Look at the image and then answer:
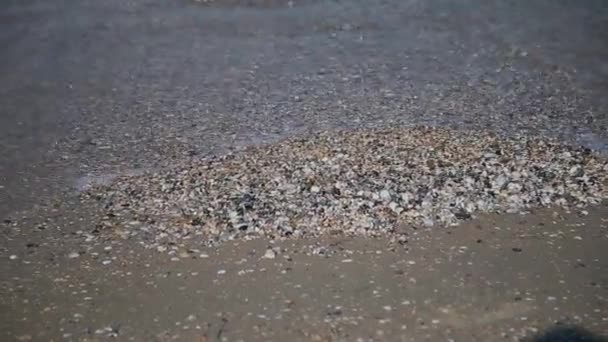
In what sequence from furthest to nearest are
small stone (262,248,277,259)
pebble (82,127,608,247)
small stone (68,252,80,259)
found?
pebble (82,127,608,247)
small stone (68,252,80,259)
small stone (262,248,277,259)

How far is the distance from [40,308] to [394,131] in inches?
168

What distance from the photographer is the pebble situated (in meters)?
6.39

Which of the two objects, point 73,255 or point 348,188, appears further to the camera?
point 348,188

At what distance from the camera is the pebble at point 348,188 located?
6.39 meters

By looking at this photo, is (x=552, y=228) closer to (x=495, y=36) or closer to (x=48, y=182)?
(x=48, y=182)

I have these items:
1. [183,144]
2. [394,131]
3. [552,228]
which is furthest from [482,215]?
[183,144]

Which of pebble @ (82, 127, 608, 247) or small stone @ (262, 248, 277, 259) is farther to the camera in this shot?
pebble @ (82, 127, 608, 247)

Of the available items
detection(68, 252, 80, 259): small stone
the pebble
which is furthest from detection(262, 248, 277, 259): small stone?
detection(68, 252, 80, 259): small stone

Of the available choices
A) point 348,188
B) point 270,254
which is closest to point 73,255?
point 270,254

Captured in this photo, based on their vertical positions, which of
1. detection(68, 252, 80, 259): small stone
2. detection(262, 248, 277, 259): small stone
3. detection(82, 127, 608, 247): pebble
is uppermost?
detection(82, 127, 608, 247): pebble

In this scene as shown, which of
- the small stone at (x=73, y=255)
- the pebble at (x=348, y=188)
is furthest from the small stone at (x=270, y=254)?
the small stone at (x=73, y=255)

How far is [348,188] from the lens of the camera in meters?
6.80

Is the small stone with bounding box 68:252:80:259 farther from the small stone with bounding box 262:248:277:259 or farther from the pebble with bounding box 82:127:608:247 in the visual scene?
the small stone with bounding box 262:248:277:259

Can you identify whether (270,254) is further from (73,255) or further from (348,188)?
(73,255)
